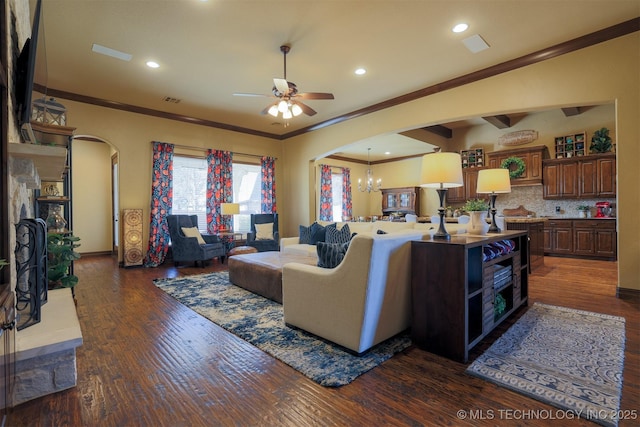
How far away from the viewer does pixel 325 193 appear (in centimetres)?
984

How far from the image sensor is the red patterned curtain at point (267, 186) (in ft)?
25.1

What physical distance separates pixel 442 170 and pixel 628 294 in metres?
3.06

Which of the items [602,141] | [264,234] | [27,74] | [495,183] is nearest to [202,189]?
[264,234]

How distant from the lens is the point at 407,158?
1030 cm

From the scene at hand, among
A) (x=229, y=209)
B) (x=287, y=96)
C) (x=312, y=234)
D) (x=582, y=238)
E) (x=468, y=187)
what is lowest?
(x=582, y=238)

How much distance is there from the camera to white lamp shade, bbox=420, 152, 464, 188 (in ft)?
8.11

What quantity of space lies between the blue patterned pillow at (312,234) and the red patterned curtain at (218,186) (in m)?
2.34

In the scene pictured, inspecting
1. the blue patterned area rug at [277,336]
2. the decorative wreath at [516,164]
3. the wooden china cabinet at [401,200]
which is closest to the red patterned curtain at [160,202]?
the blue patterned area rug at [277,336]

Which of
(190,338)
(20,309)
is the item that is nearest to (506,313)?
(190,338)

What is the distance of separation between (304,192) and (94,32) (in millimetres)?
4803

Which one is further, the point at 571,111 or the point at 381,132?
the point at 571,111

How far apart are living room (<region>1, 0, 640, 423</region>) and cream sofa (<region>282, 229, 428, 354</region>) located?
1.70 feet

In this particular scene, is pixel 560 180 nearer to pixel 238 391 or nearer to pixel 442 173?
pixel 442 173

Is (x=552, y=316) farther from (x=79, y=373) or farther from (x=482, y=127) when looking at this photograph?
(x=482, y=127)
